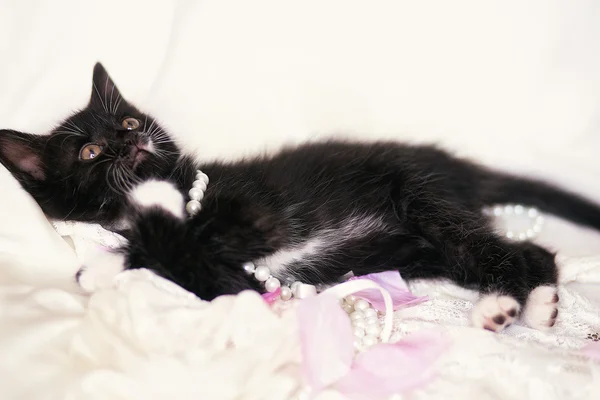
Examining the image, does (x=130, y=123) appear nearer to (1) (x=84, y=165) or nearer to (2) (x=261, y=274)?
(1) (x=84, y=165)

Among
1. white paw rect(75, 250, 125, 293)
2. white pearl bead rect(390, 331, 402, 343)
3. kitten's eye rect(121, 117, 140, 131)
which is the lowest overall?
white paw rect(75, 250, 125, 293)

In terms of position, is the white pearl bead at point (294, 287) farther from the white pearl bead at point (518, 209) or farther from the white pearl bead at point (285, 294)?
the white pearl bead at point (518, 209)

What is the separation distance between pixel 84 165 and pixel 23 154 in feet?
0.67

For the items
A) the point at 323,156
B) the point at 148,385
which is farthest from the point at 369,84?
the point at 148,385

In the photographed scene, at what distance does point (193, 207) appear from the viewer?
5.40ft

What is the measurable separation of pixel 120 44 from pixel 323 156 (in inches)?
38.8

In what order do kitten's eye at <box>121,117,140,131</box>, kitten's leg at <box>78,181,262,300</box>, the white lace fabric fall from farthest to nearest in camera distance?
kitten's eye at <box>121,117,140,131</box>
kitten's leg at <box>78,181,262,300</box>
the white lace fabric

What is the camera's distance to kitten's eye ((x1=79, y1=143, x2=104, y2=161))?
5.70 feet

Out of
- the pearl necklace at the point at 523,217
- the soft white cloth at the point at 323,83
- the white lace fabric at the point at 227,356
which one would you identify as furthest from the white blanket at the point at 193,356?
the pearl necklace at the point at 523,217

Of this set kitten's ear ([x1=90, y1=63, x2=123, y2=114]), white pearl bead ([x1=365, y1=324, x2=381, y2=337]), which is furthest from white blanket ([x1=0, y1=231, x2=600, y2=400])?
kitten's ear ([x1=90, y1=63, x2=123, y2=114])

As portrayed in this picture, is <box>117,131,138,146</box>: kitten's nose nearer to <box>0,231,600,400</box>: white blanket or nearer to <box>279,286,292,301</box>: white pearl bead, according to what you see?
<box>0,231,600,400</box>: white blanket

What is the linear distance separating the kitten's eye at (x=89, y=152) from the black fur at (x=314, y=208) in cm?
3

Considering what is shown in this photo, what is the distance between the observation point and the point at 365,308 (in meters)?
1.65

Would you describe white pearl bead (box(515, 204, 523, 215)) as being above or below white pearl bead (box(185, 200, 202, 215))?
above
